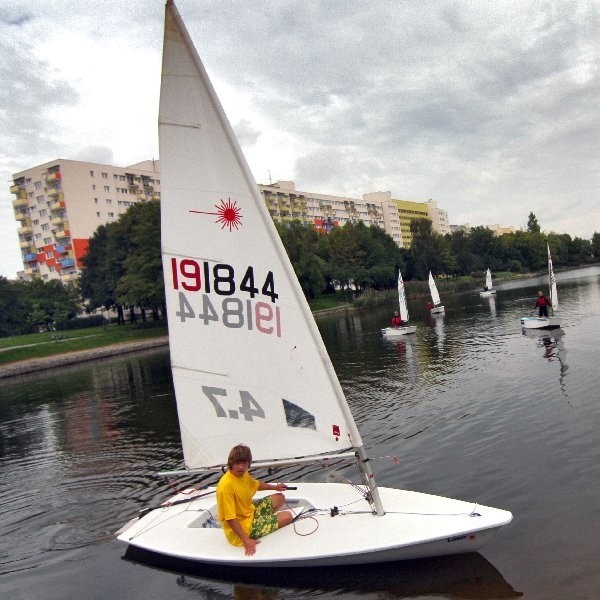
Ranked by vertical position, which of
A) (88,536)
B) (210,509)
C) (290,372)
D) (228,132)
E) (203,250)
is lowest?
(88,536)

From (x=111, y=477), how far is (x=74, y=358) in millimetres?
45536

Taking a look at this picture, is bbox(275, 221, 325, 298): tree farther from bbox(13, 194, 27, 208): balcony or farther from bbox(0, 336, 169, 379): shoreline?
bbox(13, 194, 27, 208): balcony

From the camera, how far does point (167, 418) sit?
70.1 ft

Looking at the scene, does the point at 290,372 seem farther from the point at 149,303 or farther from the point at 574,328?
the point at 149,303

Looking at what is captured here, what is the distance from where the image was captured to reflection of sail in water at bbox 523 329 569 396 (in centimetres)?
1924

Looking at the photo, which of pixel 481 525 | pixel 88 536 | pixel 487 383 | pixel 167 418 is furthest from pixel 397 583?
pixel 167 418

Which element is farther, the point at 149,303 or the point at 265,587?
the point at 149,303

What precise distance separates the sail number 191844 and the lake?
3.88 metres

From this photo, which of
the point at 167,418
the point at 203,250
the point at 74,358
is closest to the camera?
the point at 203,250

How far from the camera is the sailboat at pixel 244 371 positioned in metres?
7.35

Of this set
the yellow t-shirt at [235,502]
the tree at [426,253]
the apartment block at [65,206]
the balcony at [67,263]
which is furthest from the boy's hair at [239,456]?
the tree at [426,253]

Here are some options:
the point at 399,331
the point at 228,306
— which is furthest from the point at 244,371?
the point at 399,331

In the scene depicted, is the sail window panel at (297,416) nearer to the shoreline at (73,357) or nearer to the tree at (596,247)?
the shoreline at (73,357)

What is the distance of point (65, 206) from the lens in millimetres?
103438
